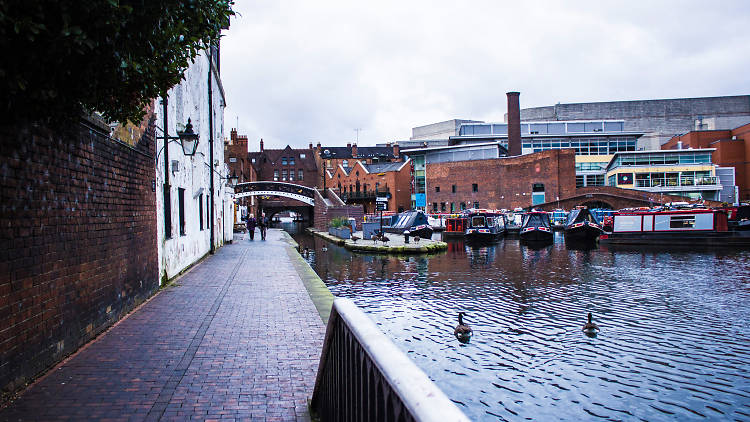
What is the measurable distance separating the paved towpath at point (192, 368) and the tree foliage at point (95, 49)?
243cm

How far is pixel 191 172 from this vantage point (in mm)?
14453

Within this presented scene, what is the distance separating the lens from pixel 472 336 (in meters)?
8.48

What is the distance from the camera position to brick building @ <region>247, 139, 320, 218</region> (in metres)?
82.8

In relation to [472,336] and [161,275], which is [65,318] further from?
[472,336]

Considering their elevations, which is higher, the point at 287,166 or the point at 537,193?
the point at 287,166

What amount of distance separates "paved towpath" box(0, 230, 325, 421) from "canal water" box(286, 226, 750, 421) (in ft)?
6.88

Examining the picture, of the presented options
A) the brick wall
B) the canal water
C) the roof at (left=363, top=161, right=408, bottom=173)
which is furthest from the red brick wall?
the brick wall

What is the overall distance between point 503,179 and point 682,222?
1107 inches

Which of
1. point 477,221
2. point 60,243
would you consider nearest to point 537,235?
point 477,221

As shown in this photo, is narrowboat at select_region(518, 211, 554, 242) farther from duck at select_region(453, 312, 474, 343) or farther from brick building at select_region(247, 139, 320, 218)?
brick building at select_region(247, 139, 320, 218)

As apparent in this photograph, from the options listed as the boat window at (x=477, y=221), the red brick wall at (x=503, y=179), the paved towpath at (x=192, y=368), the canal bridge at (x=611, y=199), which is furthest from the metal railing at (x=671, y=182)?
the paved towpath at (x=192, y=368)

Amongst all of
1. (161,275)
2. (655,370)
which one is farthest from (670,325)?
(161,275)

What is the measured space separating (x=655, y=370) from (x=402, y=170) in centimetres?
5467

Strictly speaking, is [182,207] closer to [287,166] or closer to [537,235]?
[537,235]
